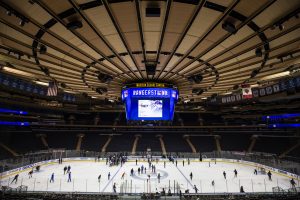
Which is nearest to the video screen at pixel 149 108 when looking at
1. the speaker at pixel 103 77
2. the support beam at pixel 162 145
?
the speaker at pixel 103 77

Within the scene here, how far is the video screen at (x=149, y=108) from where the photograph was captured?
1589cm

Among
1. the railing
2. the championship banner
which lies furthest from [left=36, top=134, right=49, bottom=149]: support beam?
the championship banner

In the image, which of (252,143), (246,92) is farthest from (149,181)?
(252,143)

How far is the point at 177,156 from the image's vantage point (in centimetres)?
3897

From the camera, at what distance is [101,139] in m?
46.5

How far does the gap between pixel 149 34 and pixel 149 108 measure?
8.89 meters

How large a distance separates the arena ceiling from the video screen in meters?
3.86

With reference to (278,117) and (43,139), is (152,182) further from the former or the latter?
(43,139)

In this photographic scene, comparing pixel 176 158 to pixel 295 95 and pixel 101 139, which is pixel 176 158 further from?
pixel 295 95

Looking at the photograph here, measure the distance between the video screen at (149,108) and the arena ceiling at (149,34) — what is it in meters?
3.86

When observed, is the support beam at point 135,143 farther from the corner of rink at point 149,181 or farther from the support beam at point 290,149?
the support beam at point 290,149

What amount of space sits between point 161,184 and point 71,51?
665 inches

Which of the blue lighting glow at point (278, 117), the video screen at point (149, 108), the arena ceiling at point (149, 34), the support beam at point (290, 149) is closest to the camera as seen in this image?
the arena ceiling at point (149, 34)

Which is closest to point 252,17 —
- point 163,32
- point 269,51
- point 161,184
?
point 163,32
